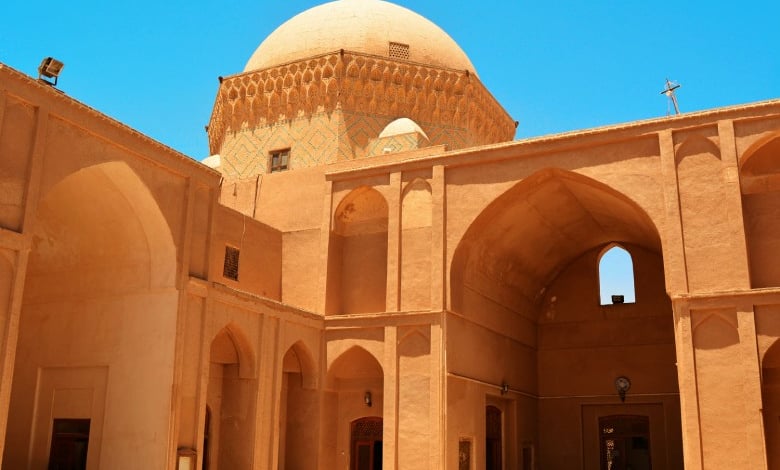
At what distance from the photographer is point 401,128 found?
57.7 ft

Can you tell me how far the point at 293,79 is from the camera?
18766mm

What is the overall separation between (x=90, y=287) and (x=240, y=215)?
3.42 m

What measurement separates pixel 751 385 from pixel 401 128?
8.88 metres

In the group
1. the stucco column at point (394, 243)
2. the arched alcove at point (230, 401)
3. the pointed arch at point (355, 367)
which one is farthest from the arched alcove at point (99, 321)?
the stucco column at point (394, 243)

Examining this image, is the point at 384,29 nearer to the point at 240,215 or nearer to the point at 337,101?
the point at 337,101

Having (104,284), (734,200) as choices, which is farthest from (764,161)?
(104,284)

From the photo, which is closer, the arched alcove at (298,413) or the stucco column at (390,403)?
the stucco column at (390,403)

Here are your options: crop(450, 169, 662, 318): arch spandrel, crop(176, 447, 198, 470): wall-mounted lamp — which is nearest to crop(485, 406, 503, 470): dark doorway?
crop(450, 169, 662, 318): arch spandrel

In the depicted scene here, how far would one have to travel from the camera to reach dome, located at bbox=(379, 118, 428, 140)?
1738cm

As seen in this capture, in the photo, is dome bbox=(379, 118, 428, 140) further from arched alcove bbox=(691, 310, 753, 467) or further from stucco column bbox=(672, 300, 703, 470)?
arched alcove bbox=(691, 310, 753, 467)

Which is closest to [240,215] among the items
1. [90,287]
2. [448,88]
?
[90,287]

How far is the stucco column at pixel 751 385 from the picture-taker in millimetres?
11516

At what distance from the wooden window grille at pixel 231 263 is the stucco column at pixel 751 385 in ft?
27.9

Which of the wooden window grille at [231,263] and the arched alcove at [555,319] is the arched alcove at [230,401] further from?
the arched alcove at [555,319]
